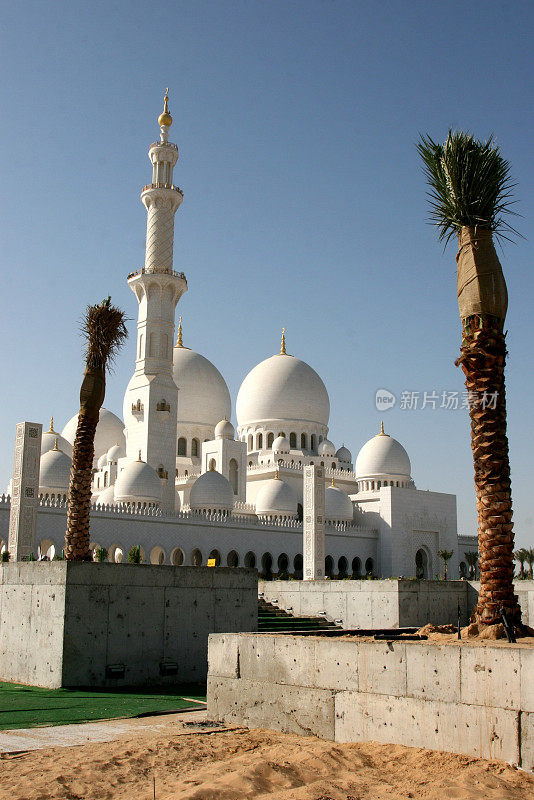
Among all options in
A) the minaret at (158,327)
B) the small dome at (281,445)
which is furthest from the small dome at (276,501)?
the minaret at (158,327)

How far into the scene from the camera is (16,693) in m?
10.9

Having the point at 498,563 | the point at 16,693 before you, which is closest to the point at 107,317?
the point at 16,693

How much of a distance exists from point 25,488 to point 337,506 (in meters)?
22.7

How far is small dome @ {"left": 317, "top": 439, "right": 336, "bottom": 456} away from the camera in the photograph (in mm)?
46406

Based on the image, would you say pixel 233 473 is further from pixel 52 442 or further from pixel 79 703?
pixel 79 703

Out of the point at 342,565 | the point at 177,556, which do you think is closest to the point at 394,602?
the point at 177,556

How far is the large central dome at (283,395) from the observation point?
46719mm

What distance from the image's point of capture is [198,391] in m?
45.0

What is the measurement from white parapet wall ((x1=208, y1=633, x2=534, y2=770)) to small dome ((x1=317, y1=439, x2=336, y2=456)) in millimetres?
37832

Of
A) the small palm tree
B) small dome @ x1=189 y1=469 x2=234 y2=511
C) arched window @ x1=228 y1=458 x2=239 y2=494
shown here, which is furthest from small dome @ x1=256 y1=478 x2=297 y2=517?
the small palm tree

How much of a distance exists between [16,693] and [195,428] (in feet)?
111

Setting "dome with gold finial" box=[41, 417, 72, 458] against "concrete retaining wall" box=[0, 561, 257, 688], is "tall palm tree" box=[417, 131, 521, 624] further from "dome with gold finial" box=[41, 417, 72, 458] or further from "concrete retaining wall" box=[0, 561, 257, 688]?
"dome with gold finial" box=[41, 417, 72, 458]

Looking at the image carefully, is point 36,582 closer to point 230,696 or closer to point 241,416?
point 230,696

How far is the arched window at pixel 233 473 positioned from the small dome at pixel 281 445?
3.92 metres
